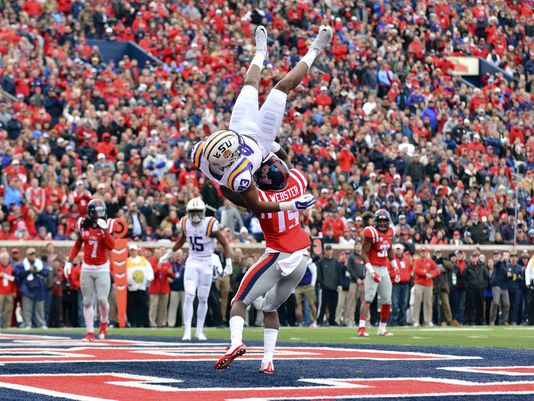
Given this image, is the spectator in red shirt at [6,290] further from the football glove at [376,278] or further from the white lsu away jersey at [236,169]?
the white lsu away jersey at [236,169]

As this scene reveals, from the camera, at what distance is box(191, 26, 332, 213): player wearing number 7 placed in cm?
906

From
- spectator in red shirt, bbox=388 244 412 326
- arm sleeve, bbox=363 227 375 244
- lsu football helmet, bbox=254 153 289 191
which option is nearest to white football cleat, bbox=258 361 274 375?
lsu football helmet, bbox=254 153 289 191

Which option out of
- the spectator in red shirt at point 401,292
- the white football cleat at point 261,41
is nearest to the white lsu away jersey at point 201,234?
the white football cleat at point 261,41

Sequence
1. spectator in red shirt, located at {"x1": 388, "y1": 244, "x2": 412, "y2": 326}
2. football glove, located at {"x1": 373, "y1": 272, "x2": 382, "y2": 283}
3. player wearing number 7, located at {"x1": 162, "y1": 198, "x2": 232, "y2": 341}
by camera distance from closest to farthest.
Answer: player wearing number 7, located at {"x1": 162, "y1": 198, "x2": 232, "y2": 341}, football glove, located at {"x1": 373, "y1": 272, "x2": 382, "y2": 283}, spectator in red shirt, located at {"x1": 388, "y1": 244, "x2": 412, "y2": 326}

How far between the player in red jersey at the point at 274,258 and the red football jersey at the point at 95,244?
615 cm

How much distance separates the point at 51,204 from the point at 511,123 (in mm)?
15962

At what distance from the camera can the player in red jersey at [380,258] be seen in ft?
58.4

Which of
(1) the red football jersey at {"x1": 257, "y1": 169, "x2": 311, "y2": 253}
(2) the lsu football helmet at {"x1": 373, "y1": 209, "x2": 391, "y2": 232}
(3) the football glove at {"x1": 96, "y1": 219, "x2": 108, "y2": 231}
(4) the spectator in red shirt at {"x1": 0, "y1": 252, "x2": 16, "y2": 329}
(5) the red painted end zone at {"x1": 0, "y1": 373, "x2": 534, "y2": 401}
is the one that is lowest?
(5) the red painted end zone at {"x1": 0, "y1": 373, "x2": 534, "y2": 401}

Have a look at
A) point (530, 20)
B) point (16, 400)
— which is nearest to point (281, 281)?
point (16, 400)

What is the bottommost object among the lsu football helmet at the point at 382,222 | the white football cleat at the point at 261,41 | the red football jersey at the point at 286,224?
the red football jersey at the point at 286,224

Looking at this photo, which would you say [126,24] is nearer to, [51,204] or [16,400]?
[51,204]

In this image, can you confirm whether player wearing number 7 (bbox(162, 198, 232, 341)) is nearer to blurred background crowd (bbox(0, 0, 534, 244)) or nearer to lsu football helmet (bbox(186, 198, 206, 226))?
lsu football helmet (bbox(186, 198, 206, 226))

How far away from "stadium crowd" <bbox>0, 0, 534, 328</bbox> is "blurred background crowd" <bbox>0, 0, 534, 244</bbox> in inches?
1.8

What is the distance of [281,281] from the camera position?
10203 mm
